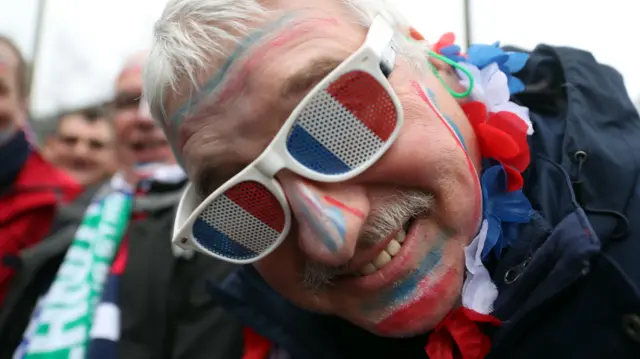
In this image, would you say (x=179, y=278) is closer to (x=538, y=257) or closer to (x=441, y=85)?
(x=441, y=85)

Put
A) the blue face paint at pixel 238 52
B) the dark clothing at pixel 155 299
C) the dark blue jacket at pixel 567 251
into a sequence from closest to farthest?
1. the dark blue jacket at pixel 567 251
2. the blue face paint at pixel 238 52
3. the dark clothing at pixel 155 299

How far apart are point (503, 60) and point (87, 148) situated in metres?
2.61

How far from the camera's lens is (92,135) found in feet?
10.8

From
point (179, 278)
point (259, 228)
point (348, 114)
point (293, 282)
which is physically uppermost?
point (348, 114)

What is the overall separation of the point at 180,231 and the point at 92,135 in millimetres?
2494

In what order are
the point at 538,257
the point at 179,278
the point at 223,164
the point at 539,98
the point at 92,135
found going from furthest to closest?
1. the point at 92,135
2. the point at 179,278
3. the point at 539,98
4. the point at 223,164
5. the point at 538,257

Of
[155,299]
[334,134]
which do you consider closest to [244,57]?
[334,134]

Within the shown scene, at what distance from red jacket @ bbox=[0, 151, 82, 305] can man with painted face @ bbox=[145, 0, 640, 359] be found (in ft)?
3.46

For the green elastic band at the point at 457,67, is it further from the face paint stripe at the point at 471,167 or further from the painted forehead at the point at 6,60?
the painted forehead at the point at 6,60

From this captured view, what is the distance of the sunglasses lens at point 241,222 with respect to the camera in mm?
982

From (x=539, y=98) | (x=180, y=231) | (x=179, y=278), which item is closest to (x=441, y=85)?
(x=539, y=98)

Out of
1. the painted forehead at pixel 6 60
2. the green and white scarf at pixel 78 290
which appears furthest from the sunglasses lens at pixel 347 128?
the painted forehead at pixel 6 60

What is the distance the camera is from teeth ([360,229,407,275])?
1.01 m

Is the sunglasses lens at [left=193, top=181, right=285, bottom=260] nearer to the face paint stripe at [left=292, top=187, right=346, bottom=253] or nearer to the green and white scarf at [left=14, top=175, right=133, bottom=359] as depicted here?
the face paint stripe at [left=292, top=187, right=346, bottom=253]
